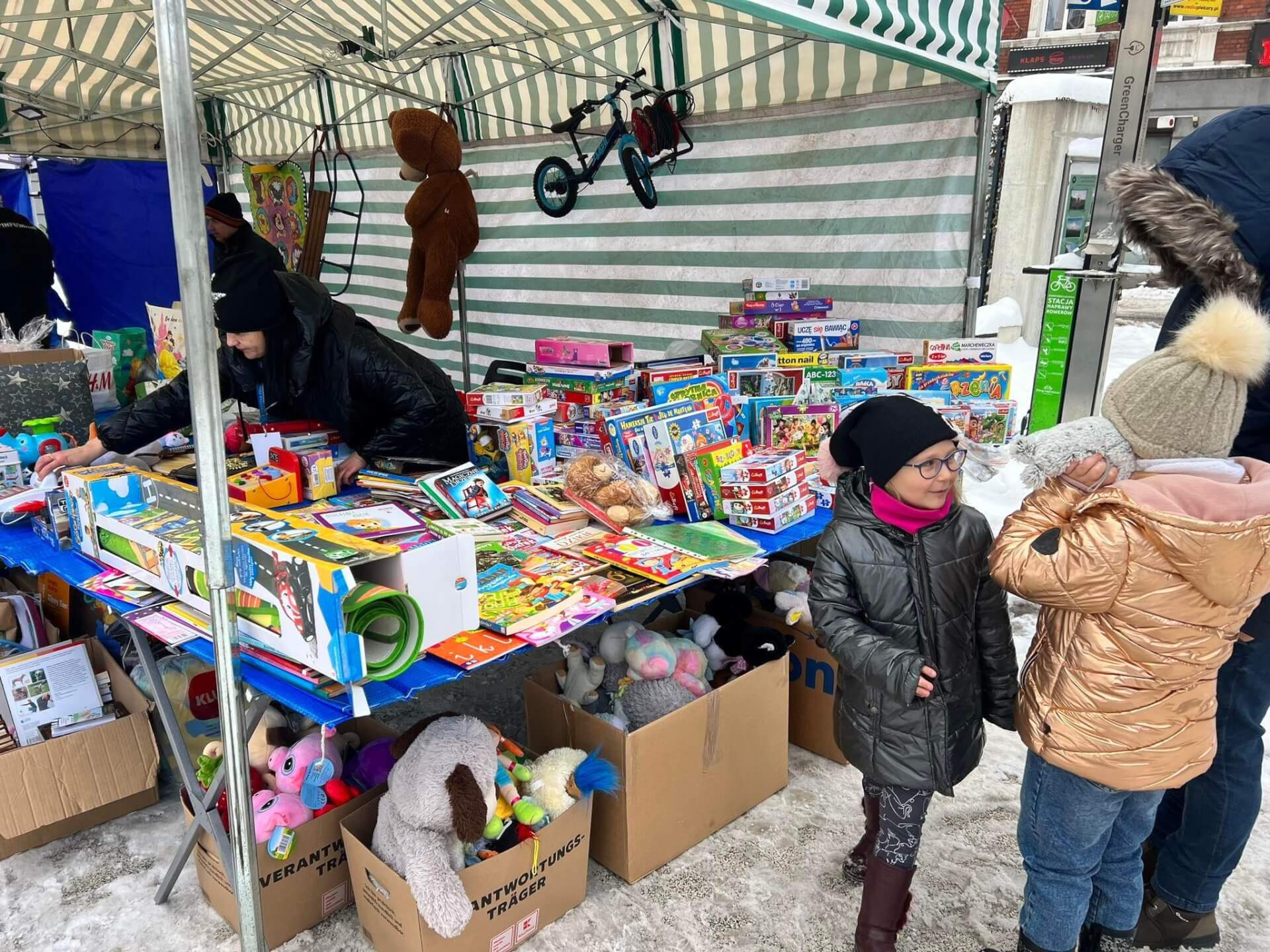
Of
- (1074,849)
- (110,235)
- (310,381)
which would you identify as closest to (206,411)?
(310,381)

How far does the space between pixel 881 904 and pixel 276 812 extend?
1.46 meters

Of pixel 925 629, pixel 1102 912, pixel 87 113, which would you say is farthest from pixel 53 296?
pixel 1102 912

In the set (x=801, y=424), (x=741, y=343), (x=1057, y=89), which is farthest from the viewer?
(x=1057, y=89)

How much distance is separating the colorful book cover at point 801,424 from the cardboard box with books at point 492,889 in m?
1.52

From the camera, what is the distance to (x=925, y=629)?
1.84 metres

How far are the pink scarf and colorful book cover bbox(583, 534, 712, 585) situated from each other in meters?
0.63

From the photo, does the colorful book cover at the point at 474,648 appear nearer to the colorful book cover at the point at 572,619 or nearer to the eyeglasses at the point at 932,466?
the colorful book cover at the point at 572,619

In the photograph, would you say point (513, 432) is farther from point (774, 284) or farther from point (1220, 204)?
point (1220, 204)

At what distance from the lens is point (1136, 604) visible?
61.2 inches

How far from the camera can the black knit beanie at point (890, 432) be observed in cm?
175

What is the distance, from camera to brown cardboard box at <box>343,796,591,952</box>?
74.4 inches

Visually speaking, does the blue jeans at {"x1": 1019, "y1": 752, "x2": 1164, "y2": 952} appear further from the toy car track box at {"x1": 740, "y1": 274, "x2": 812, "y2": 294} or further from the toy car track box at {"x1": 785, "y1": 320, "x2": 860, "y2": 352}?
the toy car track box at {"x1": 740, "y1": 274, "x2": 812, "y2": 294}

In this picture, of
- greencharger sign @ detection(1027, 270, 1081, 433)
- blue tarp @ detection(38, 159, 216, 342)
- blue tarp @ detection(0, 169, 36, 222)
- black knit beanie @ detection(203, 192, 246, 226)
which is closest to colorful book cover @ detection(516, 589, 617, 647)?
greencharger sign @ detection(1027, 270, 1081, 433)

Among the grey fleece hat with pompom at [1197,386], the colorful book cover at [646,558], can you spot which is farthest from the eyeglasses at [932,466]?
the colorful book cover at [646,558]
